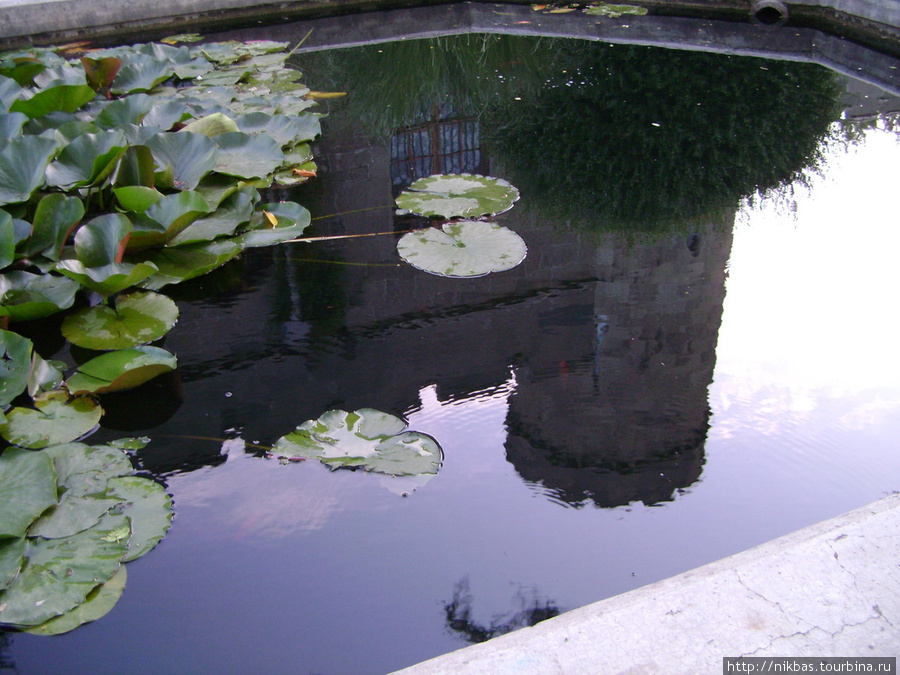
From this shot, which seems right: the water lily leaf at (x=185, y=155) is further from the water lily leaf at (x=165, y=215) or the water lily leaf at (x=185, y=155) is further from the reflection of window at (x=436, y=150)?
the reflection of window at (x=436, y=150)

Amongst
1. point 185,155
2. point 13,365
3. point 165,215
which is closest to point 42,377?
point 13,365

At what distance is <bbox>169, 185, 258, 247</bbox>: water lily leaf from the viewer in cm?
236

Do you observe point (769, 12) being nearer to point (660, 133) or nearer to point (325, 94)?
point (660, 133)

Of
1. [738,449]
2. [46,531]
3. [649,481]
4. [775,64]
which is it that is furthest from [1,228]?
[775,64]

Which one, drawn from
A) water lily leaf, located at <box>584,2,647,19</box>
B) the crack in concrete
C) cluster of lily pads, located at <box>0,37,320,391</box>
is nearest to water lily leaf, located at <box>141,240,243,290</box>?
cluster of lily pads, located at <box>0,37,320,391</box>

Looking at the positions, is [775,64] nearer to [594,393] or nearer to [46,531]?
[594,393]

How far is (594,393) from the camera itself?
1877 millimetres

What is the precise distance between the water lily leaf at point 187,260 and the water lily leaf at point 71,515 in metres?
0.88

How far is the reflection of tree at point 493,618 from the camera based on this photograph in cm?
127

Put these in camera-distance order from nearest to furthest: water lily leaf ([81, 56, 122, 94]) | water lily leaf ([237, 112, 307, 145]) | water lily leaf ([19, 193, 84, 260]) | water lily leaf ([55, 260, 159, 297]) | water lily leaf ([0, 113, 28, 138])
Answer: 1. water lily leaf ([55, 260, 159, 297])
2. water lily leaf ([19, 193, 84, 260])
3. water lily leaf ([0, 113, 28, 138])
4. water lily leaf ([237, 112, 307, 145])
5. water lily leaf ([81, 56, 122, 94])

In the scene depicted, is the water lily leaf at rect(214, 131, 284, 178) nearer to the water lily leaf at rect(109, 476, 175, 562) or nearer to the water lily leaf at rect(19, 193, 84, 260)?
the water lily leaf at rect(19, 193, 84, 260)

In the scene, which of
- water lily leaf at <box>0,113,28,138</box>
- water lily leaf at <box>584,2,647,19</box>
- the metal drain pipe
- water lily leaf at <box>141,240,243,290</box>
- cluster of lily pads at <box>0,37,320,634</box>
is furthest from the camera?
water lily leaf at <box>584,2,647,19</box>

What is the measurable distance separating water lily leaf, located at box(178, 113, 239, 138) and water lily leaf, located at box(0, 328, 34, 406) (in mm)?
1433

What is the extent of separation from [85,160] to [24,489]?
127cm
